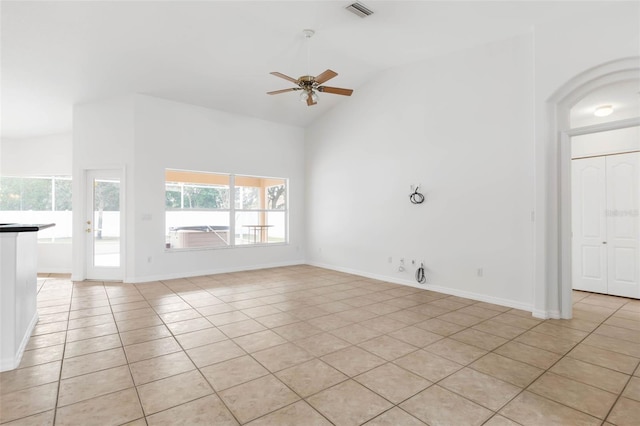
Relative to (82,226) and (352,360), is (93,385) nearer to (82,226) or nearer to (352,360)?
(352,360)

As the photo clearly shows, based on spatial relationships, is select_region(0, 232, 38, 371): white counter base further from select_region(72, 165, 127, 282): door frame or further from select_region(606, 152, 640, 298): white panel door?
Result: select_region(606, 152, 640, 298): white panel door

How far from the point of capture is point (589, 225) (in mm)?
5262

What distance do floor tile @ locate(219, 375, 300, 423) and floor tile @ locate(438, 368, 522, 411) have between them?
120 centimetres

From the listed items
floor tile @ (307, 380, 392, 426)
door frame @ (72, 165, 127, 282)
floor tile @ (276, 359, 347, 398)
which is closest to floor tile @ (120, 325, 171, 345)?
floor tile @ (276, 359, 347, 398)

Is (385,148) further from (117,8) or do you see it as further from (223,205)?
(117,8)

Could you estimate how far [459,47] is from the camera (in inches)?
194

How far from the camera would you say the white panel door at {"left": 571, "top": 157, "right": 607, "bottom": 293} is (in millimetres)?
5129

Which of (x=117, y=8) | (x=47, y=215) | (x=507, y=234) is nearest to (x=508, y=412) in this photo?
(x=507, y=234)

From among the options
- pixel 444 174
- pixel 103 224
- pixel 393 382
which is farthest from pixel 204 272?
pixel 393 382

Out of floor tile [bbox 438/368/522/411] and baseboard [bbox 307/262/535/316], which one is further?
baseboard [bbox 307/262/535/316]

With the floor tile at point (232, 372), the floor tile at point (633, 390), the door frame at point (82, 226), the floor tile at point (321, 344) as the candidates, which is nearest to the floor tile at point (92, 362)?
the floor tile at point (232, 372)

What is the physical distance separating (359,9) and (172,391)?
4.51 m

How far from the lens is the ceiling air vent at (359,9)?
4.04 meters

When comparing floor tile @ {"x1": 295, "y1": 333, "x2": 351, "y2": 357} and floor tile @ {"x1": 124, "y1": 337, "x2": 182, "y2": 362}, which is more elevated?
floor tile @ {"x1": 124, "y1": 337, "x2": 182, "y2": 362}
